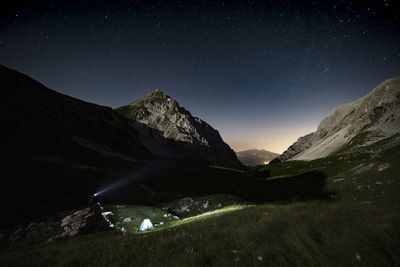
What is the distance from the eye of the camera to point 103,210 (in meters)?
22.1

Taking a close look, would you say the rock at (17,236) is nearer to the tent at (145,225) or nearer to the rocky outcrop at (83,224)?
the rocky outcrop at (83,224)

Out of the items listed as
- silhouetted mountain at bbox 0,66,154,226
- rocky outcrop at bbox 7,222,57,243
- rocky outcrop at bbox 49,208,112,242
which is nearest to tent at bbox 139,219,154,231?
rocky outcrop at bbox 49,208,112,242

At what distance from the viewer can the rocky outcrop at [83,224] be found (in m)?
17.3

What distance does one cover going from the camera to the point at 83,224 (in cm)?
1795

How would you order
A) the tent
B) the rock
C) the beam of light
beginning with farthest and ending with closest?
the beam of light
the tent
the rock

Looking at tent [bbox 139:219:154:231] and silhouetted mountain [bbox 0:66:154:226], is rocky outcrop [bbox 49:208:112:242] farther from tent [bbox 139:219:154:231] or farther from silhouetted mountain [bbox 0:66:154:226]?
silhouetted mountain [bbox 0:66:154:226]

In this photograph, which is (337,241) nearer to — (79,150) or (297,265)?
(297,265)

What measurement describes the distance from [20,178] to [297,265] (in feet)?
220

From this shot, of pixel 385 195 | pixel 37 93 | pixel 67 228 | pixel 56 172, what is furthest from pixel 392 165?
pixel 37 93

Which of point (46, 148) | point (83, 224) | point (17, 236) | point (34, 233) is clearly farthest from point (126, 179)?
point (83, 224)

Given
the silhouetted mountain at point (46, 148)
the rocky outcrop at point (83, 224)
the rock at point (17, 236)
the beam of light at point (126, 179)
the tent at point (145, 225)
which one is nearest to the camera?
the rocky outcrop at point (83, 224)

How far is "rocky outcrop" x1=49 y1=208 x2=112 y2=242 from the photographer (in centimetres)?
1728

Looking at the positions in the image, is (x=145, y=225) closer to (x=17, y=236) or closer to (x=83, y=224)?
(x=83, y=224)

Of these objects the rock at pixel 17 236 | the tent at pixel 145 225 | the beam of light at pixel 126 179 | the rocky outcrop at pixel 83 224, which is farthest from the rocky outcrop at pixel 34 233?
the beam of light at pixel 126 179
